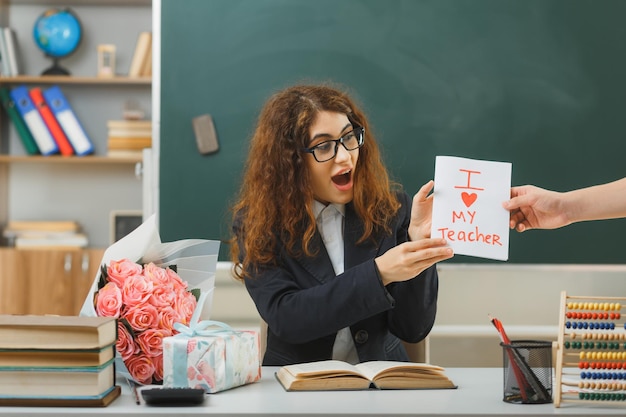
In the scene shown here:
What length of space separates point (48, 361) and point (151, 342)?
0.25 m

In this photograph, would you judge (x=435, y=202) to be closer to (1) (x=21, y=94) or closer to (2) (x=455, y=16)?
(2) (x=455, y=16)

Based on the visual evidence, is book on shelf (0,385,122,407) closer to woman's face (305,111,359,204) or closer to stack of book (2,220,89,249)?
woman's face (305,111,359,204)

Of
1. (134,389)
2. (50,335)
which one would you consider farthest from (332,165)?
(50,335)

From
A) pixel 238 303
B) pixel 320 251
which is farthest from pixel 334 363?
pixel 238 303

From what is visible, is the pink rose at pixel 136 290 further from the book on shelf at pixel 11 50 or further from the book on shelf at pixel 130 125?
the book on shelf at pixel 11 50

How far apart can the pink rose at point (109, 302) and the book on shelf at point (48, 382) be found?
0.70ft

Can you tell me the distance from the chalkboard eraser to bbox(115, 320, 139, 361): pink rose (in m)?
1.97

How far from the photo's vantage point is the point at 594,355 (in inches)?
56.2

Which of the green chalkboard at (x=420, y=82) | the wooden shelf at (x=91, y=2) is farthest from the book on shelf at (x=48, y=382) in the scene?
the wooden shelf at (x=91, y=2)

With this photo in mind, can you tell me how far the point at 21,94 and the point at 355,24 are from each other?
203 centimetres

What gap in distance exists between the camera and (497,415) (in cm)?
131

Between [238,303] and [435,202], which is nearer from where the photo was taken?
[435,202]

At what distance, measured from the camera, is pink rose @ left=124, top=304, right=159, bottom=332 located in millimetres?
1577

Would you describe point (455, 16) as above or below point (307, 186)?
above
